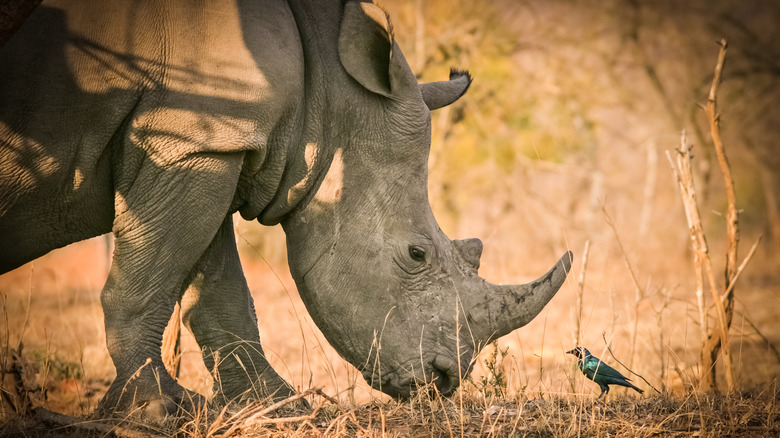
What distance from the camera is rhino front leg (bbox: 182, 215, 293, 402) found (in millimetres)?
4551

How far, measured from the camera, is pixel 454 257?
4.46 m

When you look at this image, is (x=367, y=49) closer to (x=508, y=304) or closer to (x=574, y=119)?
(x=508, y=304)

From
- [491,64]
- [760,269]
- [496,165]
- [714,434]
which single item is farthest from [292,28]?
[760,269]

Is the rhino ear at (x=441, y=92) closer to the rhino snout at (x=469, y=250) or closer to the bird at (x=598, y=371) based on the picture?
the rhino snout at (x=469, y=250)

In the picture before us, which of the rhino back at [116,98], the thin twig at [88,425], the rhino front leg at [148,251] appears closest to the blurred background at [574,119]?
the rhino front leg at [148,251]

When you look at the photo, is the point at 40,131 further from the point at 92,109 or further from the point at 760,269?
the point at 760,269

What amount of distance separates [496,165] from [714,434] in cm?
1216

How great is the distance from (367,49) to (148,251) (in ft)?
5.01

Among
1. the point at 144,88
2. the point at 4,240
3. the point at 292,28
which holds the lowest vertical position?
the point at 4,240

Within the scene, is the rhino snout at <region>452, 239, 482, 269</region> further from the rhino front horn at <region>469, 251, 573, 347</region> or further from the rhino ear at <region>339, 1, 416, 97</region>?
the rhino ear at <region>339, 1, 416, 97</region>

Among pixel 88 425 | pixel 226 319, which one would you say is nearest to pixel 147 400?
pixel 88 425

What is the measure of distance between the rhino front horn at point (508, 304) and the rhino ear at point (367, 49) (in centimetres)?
122

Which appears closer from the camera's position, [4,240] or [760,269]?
[4,240]

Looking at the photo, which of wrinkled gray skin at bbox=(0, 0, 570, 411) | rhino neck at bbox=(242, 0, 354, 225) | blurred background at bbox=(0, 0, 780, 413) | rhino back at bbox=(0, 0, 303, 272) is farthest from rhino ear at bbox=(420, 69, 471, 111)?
blurred background at bbox=(0, 0, 780, 413)
